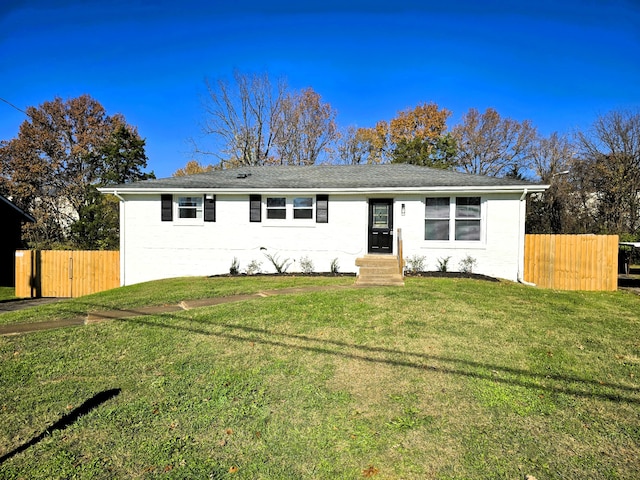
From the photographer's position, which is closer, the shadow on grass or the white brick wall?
the shadow on grass

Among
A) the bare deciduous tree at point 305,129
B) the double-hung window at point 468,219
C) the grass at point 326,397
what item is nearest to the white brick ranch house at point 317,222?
the double-hung window at point 468,219

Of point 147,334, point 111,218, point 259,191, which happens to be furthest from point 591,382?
point 111,218

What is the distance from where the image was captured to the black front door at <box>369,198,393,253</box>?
1283 centimetres

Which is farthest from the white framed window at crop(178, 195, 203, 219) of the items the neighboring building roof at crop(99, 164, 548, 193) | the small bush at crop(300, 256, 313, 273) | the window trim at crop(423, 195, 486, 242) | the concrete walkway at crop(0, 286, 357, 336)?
the window trim at crop(423, 195, 486, 242)

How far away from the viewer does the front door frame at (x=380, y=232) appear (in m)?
12.8

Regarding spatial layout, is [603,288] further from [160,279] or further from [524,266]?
[160,279]

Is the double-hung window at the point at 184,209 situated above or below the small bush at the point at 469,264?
above

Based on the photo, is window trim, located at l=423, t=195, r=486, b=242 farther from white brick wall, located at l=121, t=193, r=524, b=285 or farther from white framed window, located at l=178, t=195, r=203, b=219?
white framed window, located at l=178, t=195, r=203, b=219

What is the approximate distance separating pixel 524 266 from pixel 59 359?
12417 millimetres

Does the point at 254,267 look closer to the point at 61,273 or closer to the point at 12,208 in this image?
the point at 61,273

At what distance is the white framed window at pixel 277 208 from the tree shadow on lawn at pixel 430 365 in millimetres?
7477

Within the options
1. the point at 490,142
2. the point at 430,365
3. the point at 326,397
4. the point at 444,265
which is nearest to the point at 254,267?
the point at 444,265

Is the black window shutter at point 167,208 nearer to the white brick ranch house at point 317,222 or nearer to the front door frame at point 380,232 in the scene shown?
the white brick ranch house at point 317,222

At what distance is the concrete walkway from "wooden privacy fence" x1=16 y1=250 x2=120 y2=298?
8012mm
